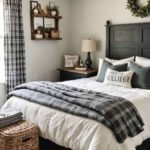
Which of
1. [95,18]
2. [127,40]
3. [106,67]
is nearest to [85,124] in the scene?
[106,67]

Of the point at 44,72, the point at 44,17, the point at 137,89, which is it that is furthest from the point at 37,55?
the point at 137,89

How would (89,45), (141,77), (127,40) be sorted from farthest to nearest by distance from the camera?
(89,45) < (127,40) < (141,77)

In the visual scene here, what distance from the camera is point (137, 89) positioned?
338 centimetres

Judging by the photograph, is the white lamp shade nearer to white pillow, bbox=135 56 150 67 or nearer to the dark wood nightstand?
the dark wood nightstand

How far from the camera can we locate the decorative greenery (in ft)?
12.9

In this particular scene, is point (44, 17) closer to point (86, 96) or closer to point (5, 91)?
point (5, 91)

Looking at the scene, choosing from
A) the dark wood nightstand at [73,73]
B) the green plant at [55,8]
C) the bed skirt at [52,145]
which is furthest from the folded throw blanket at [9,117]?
the green plant at [55,8]

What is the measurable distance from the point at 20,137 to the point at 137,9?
111 inches

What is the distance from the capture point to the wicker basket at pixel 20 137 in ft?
8.55

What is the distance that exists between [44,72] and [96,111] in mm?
2843

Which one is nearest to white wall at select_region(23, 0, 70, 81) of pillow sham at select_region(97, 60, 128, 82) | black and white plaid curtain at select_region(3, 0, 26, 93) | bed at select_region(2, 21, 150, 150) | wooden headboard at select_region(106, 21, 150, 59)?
black and white plaid curtain at select_region(3, 0, 26, 93)

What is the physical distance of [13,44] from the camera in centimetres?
438

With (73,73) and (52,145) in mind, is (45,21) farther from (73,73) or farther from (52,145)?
(52,145)

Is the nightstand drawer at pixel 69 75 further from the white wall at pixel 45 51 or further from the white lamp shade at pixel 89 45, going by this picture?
the white lamp shade at pixel 89 45
